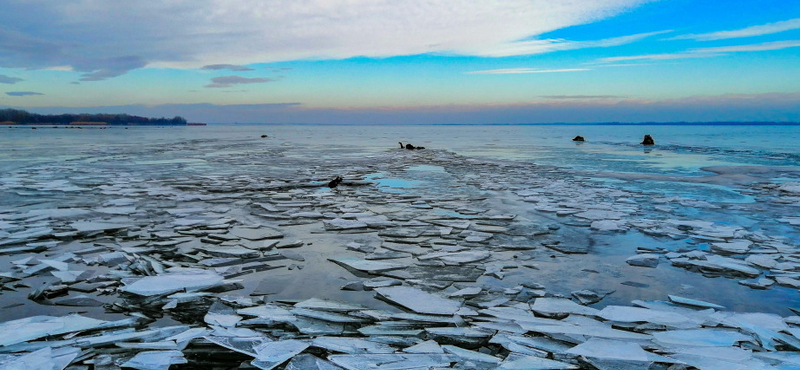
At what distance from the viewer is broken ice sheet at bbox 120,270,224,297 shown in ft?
9.87

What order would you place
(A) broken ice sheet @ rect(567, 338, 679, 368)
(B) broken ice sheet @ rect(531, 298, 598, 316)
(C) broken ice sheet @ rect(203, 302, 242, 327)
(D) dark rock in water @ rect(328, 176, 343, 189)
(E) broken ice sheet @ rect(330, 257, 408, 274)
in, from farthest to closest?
(D) dark rock in water @ rect(328, 176, 343, 189) → (E) broken ice sheet @ rect(330, 257, 408, 274) → (B) broken ice sheet @ rect(531, 298, 598, 316) → (C) broken ice sheet @ rect(203, 302, 242, 327) → (A) broken ice sheet @ rect(567, 338, 679, 368)

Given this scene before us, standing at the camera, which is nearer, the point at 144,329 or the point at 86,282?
the point at 144,329

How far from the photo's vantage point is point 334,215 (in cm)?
569

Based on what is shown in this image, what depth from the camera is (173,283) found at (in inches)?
124

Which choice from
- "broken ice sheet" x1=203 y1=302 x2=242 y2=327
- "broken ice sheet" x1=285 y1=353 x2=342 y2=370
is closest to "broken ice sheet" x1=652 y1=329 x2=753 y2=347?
"broken ice sheet" x1=285 y1=353 x2=342 y2=370

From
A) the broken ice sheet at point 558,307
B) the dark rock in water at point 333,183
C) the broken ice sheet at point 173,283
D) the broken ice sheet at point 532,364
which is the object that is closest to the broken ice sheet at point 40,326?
the broken ice sheet at point 173,283

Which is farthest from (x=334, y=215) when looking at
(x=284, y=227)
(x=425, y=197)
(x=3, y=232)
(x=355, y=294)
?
(x=3, y=232)

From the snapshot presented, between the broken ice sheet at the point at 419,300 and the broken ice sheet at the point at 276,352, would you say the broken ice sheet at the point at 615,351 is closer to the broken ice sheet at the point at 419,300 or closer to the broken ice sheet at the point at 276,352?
the broken ice sheet at the point at 419,300

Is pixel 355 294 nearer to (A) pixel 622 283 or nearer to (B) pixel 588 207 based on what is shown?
(A) pixel 622 283

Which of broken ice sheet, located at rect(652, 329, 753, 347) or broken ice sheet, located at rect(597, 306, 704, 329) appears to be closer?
broken ice sheet, located at rect(652, 329, 753, 347)

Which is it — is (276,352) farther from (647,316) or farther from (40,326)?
(647,316)

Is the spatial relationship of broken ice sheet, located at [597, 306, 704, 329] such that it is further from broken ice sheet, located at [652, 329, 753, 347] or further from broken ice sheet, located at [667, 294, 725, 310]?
broken ice sheet, located at [667, 294, 725, 310]

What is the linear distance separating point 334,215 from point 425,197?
6.35ft

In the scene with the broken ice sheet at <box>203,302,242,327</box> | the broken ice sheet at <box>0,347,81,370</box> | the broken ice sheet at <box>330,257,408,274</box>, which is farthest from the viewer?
the broken ice sheet at <box>330,257,408,274</box>
